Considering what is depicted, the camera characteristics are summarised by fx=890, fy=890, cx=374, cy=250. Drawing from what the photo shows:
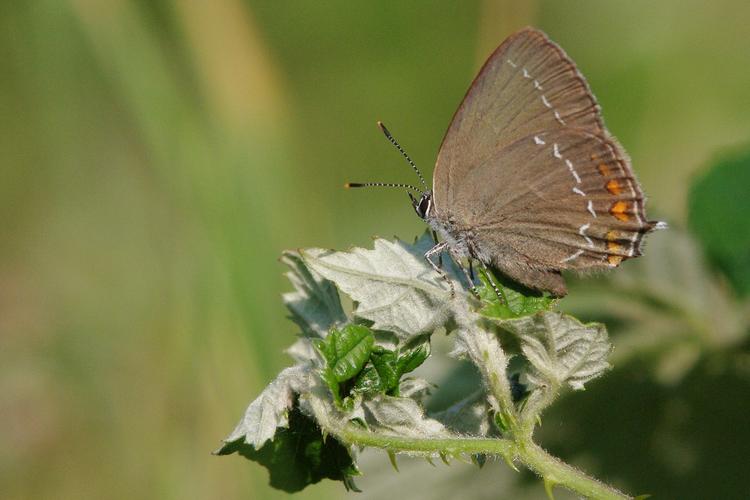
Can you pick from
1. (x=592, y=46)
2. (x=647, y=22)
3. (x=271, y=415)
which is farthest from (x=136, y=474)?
(x=647, y=22)

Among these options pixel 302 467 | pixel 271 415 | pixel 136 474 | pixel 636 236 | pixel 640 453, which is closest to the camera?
pixel 271 415

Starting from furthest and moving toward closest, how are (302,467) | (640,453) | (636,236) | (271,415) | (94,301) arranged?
(94,301), (640,453), (636,236), (302,467), (271,415)

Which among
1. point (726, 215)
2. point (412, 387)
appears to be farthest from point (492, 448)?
point (726, 215)

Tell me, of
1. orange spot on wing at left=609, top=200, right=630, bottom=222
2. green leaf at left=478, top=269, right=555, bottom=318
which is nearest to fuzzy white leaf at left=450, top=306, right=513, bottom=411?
green leaf at left=478, top=269, right=555, bottom=318

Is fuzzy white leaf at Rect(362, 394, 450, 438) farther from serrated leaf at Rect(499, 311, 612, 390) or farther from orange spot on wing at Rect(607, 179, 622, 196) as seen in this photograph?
orange spot on wing at Rect(607, 179, 622, 196)

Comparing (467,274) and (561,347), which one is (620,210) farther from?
(561,347)

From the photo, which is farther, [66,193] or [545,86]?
[66,193]

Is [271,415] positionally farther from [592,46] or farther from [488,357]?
[592,46]
